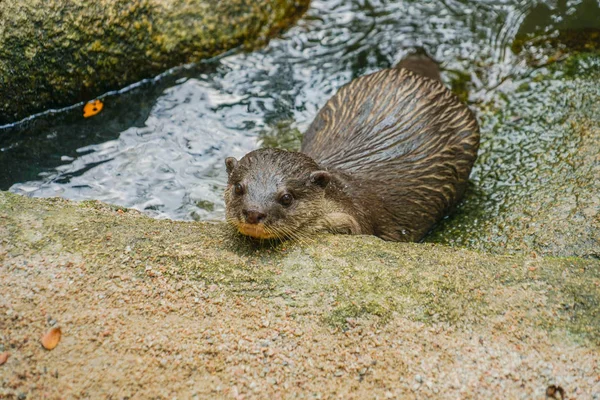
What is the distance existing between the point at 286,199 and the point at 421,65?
2.22 meters

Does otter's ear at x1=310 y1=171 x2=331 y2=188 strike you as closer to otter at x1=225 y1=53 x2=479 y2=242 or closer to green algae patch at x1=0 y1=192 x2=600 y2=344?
otter at x1=225 y1=53 x2=479 y2=242

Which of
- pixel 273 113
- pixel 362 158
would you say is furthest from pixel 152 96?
pixel 362 158

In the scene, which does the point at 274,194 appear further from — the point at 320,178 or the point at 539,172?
the point at 539,172

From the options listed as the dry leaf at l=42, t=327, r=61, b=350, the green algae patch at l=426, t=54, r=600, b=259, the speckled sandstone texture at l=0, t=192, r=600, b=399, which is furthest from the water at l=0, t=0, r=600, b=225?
the dry leaf at l=42, t=327, r=61, b=350

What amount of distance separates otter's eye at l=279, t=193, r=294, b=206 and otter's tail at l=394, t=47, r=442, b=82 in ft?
6.55

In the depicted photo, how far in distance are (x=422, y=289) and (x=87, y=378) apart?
1.49 m

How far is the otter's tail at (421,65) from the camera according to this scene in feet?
16.4

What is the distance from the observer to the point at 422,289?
300 centimetres

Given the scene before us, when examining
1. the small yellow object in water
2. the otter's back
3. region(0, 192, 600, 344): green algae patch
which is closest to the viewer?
region(0, 192, 600, 344): green algae patch

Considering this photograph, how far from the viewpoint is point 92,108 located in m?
5.02

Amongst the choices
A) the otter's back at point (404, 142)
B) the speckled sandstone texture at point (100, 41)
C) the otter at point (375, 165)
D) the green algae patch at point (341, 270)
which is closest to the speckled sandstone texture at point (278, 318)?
the green algae patch at point (341, 270)

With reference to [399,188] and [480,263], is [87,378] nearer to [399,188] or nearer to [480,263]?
[480,263]

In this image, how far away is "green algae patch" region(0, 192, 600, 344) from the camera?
288 centimetres

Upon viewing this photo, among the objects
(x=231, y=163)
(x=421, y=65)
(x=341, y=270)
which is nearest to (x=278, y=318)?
(x=341, y=270)
